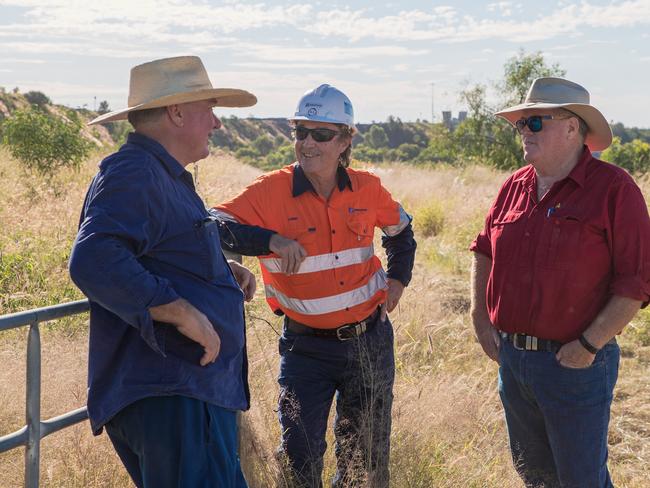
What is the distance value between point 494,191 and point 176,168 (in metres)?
15.2

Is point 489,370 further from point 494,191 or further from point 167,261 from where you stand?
point 494,191

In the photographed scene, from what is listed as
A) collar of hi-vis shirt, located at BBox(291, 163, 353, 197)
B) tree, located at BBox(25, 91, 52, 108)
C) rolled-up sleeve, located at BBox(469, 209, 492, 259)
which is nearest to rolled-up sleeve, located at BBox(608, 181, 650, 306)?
rolled-up sleeve, located at BBox(469, 209, 492, 259)

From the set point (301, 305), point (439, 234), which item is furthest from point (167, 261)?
point (439, 234)

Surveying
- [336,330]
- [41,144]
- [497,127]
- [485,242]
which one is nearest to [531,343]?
[485,242]

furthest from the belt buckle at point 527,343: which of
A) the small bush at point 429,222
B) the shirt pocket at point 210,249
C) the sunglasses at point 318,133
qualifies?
the small bush at point 429,222

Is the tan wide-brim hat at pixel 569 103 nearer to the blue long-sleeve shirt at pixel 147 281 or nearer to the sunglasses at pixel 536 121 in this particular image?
the sunglasses at pixel 536 121

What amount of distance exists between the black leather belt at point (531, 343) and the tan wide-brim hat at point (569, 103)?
1027 millimetres

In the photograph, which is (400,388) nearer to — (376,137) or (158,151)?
(158,151)

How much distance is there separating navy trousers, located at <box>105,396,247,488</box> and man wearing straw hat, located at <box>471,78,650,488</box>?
1598 millimetres

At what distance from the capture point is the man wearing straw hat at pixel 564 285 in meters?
3.15

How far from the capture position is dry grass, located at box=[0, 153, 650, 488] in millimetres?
3605

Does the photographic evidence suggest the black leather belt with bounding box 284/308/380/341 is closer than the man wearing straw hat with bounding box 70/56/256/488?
No

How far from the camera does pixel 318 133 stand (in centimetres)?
368

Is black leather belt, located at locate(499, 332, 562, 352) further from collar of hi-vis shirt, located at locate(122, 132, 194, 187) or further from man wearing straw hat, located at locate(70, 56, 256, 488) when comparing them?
collar of hi-vis shirt, located at locate(122, 132, 194, 187)
